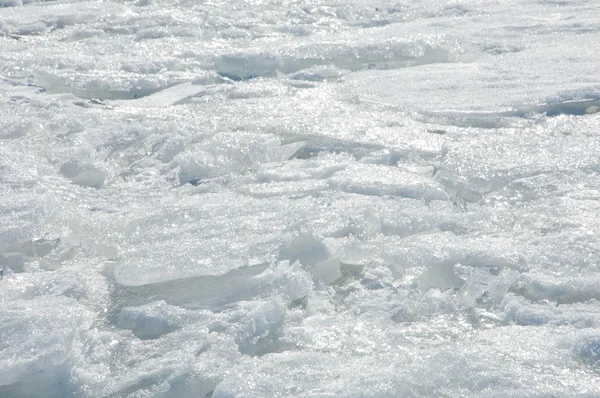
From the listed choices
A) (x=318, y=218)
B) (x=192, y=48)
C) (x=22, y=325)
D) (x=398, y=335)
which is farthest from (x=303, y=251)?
(x=192, y=48)

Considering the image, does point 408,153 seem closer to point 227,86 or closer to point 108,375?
point 227,86

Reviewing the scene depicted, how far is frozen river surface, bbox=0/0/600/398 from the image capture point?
2.38 meters

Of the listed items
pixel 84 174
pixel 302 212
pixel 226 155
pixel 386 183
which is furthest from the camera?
pixel 226 155

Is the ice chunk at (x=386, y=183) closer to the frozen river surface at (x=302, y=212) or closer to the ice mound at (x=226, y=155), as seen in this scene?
the frozen river surface at (x=302, y=212)

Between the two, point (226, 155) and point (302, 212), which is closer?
point (302, 212)

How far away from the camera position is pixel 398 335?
8.26ft

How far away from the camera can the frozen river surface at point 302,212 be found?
238cm

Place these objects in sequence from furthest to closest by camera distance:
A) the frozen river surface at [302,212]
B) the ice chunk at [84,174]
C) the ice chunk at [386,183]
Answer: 1. the ice chunk at [84,174]
2. the ice chunk at [386,183]
3. the frozen river surface at [302,212]

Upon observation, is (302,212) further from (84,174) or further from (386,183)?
(84,174)

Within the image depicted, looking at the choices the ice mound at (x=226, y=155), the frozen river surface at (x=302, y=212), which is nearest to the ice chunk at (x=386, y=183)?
the frozen river surface at (x=302, y=212)

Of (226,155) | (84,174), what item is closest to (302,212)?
(226,155)

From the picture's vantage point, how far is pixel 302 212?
318 cm

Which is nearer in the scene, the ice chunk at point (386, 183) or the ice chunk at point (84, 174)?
the ice chunk at point (386, 183)

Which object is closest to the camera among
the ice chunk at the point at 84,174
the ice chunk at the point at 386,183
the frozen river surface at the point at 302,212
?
the frozen river surface at the point at 302,212
